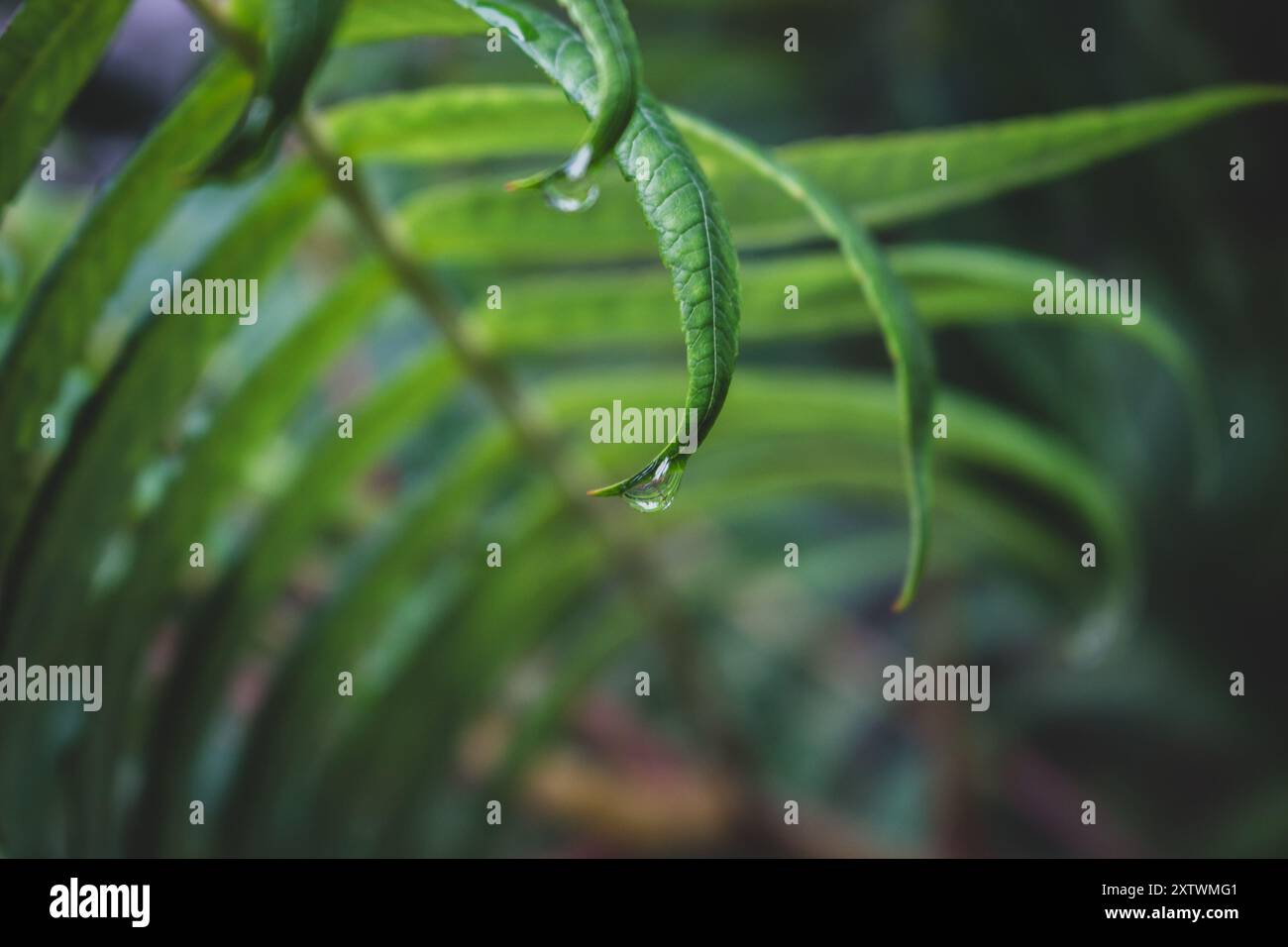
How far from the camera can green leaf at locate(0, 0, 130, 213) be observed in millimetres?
417

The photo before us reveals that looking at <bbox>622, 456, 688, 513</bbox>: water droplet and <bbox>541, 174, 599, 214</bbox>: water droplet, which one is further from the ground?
<bbox>541, 174, 599, 214</bbox>: water droplet

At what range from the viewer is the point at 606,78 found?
311mm

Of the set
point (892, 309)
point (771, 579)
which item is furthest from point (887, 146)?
point (771, 579)

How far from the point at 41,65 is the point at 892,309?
1.09 ft

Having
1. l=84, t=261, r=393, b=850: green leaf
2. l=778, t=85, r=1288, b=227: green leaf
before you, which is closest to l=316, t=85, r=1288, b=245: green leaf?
l=778, t=85, r=1288, b=227: green leaf

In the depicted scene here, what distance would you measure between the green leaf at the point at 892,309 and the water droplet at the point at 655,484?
11cm

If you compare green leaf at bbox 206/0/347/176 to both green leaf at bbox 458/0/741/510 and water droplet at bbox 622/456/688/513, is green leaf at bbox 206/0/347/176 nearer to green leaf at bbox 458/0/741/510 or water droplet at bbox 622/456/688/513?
green leaf at bbox 458/0/741/510

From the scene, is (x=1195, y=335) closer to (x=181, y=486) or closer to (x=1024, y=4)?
(x=1024, y=4)

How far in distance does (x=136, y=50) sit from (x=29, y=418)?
1.17 metres

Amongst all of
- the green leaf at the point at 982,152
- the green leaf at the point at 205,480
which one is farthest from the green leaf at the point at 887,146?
the green leaf at the point at 205,480

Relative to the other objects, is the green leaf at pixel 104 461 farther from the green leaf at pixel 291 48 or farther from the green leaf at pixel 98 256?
the green leaf at pixel 291 48

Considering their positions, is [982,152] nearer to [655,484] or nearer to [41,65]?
[655,484]

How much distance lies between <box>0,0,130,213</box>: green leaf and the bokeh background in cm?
14

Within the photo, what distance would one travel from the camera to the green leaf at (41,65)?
0.42m
